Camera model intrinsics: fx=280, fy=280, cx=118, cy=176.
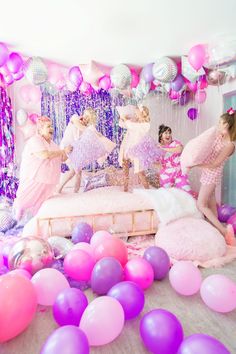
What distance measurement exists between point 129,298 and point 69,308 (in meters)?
0.31

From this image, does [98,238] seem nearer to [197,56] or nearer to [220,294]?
[220,294]

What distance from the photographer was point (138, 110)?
3779 millimetres

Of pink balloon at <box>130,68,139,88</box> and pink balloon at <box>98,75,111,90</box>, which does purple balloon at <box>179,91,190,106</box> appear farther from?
pink balloon at <box>98,75,111,90</box>

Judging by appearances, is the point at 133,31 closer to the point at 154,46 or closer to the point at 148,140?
the point at 154,46

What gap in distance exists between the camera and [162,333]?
1239 mm

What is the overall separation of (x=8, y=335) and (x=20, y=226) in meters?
1.95

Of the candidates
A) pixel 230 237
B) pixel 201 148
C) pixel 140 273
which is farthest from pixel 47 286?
pixel 201 148

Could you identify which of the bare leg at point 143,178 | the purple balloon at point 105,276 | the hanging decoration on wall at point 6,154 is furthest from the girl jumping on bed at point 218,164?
the hanging decoration on wall at point 6,154

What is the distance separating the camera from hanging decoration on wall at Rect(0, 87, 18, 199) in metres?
4.00

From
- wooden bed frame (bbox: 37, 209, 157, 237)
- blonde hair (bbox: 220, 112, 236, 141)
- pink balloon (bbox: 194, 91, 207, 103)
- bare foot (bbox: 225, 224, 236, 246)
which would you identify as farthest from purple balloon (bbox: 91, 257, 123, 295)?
pink balloon (bbox: 194, 91, 207, 103)

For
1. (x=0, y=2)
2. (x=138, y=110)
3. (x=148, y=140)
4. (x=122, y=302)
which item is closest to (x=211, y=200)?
(x=148, y=140)

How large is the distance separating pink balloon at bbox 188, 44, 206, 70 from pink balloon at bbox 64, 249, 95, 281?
7.75ft

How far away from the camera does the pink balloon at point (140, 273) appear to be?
180cm

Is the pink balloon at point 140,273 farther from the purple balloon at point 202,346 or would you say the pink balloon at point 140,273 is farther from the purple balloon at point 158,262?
the purple balloon at point 202,346
